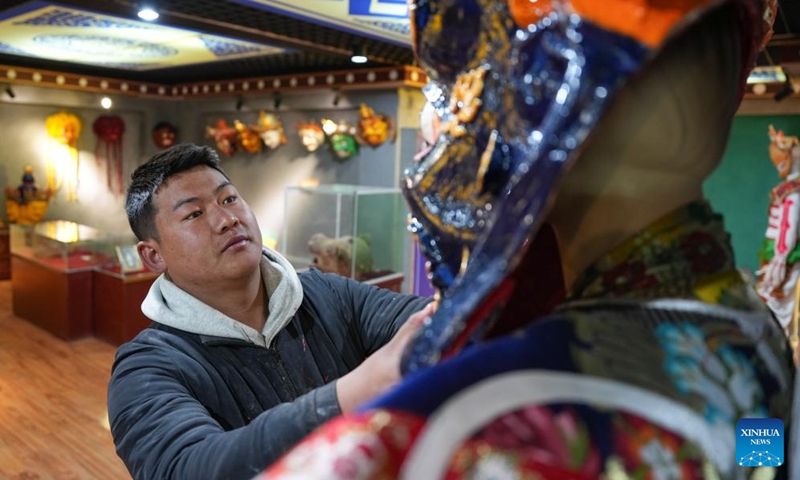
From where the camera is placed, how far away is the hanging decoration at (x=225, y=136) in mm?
6971

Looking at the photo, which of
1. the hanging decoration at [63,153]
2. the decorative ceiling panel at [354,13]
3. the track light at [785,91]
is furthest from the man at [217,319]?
the hanging decoration at [63,153]

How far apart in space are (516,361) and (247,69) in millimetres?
6676

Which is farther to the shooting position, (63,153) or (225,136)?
(63,153)

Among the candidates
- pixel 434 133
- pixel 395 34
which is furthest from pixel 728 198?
pixel 434 133

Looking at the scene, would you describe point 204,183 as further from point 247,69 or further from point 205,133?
point 205,133

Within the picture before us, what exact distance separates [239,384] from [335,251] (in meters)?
3.21

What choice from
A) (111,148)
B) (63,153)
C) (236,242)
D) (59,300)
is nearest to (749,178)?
(236,242)

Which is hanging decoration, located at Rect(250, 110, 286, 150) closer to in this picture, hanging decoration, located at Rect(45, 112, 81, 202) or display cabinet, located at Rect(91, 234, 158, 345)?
display cabinet, located at Rect(91, 234, 158, 345)

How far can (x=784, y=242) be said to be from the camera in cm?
385

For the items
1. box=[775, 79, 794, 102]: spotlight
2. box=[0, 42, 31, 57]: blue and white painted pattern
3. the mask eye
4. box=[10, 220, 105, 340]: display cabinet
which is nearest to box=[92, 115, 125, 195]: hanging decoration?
box=[0, 42, 31, 57]: blue and white painted pattern

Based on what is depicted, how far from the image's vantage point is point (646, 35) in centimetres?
40

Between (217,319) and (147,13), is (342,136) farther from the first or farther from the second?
(217,319)

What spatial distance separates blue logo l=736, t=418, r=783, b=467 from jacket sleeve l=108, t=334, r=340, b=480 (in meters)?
0.39

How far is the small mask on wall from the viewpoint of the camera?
21.6ft
